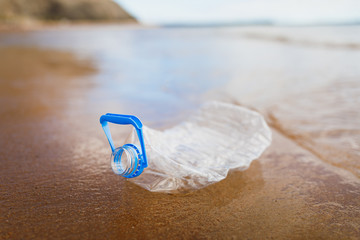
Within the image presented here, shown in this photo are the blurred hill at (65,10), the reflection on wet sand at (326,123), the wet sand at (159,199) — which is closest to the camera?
the wet sand at (159,199)

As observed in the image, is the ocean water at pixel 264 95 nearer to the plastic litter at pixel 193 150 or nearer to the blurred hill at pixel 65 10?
the plastic litter at pixel 193 150

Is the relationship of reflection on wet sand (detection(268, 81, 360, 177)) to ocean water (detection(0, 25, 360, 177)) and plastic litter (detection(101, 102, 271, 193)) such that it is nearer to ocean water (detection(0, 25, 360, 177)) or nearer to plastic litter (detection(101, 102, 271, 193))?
ocean water (detection(0, 25, 360, 177))

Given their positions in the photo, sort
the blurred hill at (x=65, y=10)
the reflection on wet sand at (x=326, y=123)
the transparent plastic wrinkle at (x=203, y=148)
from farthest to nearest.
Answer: the blurred hill at (x=65, y=10) → the reflection on wet sand at (x=326, y=123) → the transparent plastic wrinkle at (x=203, y=148)

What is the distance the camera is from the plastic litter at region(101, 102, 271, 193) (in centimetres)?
158

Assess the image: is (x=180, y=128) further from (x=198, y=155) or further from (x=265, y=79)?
(x=265, y=79)

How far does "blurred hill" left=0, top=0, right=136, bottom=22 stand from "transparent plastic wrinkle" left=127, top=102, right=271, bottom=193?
68185mm

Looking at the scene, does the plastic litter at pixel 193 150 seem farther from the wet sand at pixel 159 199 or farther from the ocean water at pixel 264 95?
the ocean water at pixel 264 95

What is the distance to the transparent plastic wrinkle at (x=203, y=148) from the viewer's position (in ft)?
6.14

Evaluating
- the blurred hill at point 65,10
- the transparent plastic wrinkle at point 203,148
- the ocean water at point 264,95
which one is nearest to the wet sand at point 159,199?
the transparent plastic wrinkle at point 203,148

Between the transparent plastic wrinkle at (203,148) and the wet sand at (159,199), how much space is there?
8 cm

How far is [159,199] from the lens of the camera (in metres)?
1.81

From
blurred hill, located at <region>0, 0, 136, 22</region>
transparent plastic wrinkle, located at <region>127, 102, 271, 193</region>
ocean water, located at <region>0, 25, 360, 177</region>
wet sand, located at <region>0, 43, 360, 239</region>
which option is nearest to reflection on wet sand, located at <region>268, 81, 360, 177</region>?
ocean water, located at <region>0, 25, 360, 177</region>

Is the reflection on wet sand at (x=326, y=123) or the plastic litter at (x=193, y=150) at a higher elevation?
the plastic litter at (x=193, y=150)

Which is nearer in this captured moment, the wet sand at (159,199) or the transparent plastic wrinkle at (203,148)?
the wet sand at (159,199)
